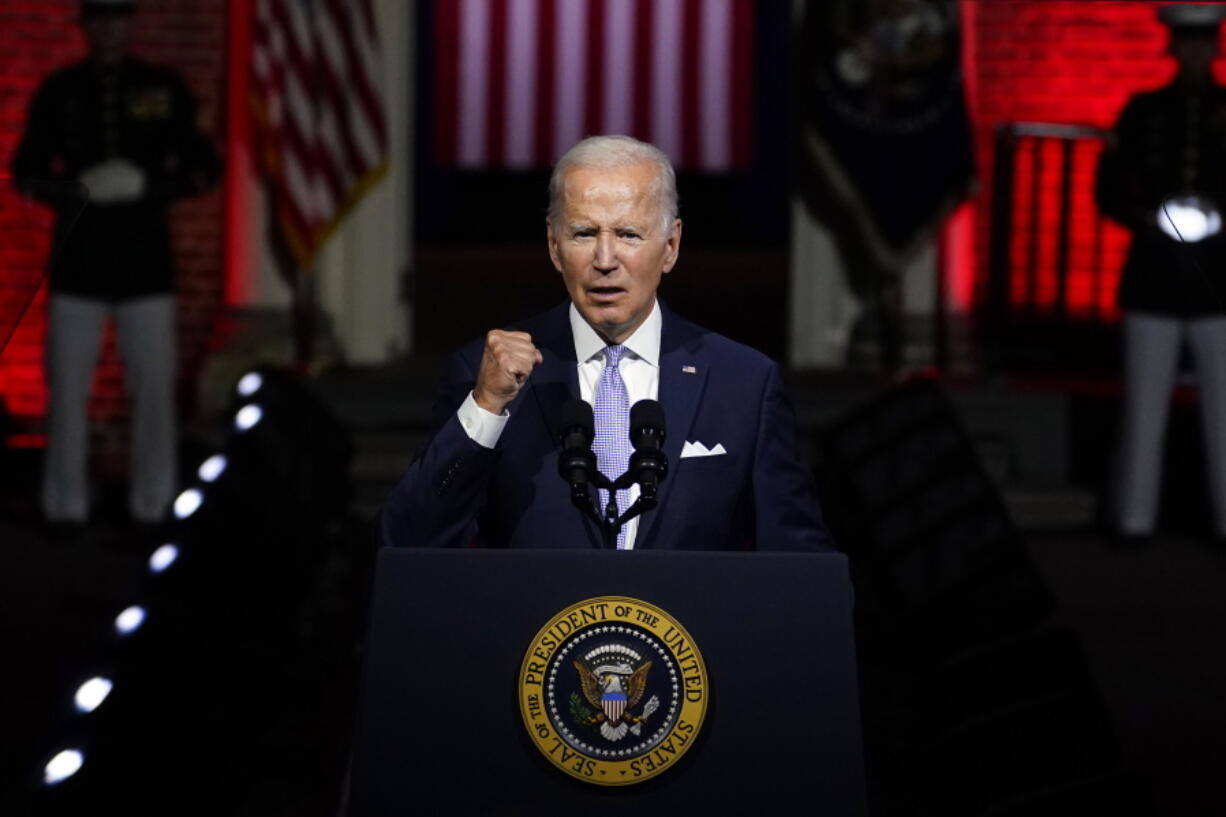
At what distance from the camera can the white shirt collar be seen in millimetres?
3119

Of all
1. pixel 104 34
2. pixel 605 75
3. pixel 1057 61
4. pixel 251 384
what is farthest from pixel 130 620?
pixel 605 75

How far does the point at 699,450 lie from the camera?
3.07 m

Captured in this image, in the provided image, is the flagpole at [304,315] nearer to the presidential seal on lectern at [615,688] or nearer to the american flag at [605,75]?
the american flag at [605,75]

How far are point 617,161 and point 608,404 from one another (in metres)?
0.39

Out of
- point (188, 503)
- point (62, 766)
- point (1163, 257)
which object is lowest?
point (62, 766)

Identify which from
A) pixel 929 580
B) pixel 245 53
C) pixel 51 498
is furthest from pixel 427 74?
pixel 929 580

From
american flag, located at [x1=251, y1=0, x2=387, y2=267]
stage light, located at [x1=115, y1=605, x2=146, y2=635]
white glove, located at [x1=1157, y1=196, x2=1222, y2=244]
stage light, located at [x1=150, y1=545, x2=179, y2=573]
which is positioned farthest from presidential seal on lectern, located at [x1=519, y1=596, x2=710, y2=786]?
american flag, located at [x1=251, y1=0, x2=387, y2=267]

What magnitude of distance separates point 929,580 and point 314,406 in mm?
1904

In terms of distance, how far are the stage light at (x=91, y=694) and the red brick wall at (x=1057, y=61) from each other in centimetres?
579

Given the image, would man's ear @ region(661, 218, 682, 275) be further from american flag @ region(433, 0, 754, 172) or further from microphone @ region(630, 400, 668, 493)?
american flag @ region(433, 0, 754, 172)

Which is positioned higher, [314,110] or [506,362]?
[506,362]

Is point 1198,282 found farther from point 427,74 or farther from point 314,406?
point 427,74

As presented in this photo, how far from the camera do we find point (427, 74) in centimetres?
1105

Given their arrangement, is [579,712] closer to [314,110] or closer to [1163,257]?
[1163,257]
